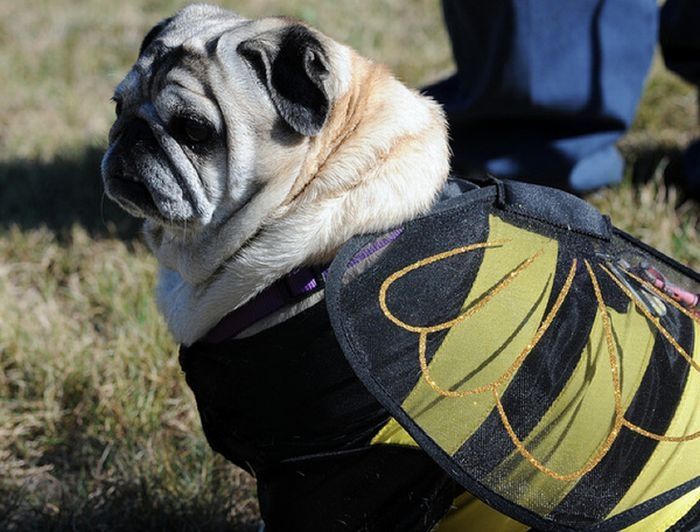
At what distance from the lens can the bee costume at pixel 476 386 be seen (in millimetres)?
1444

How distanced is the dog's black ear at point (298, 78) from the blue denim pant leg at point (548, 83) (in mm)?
1633

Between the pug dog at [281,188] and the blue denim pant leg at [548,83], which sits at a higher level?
Result: the pug dog at [281,188]

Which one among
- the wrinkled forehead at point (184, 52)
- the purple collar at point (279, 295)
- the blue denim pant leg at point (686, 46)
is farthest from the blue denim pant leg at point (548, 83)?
the purple collar at point (279, 295)

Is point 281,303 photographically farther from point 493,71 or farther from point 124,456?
point 493,71

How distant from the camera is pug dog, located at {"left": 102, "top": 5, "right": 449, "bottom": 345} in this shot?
1.56 meters

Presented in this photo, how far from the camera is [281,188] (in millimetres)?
1596

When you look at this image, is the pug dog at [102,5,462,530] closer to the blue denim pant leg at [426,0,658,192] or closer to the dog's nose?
the dog's nose

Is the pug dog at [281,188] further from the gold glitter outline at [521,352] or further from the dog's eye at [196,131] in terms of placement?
the gold glitter outline at [521,352]

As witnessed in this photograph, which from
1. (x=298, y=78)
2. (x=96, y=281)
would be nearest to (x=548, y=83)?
(x=96, y=281)

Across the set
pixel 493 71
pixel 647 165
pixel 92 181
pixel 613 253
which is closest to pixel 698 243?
pixel 647 165

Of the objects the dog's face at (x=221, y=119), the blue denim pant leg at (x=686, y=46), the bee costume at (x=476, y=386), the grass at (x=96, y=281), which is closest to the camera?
the bee costume at (x=476, y=386)

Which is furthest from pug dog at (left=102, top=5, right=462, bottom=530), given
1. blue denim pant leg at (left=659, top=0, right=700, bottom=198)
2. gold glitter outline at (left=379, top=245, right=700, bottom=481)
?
blue denim pant leg at (left=659, top=0, right=700, bottom=198)

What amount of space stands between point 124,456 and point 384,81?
1.06 metres

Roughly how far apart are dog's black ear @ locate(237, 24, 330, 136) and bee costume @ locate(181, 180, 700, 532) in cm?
22
